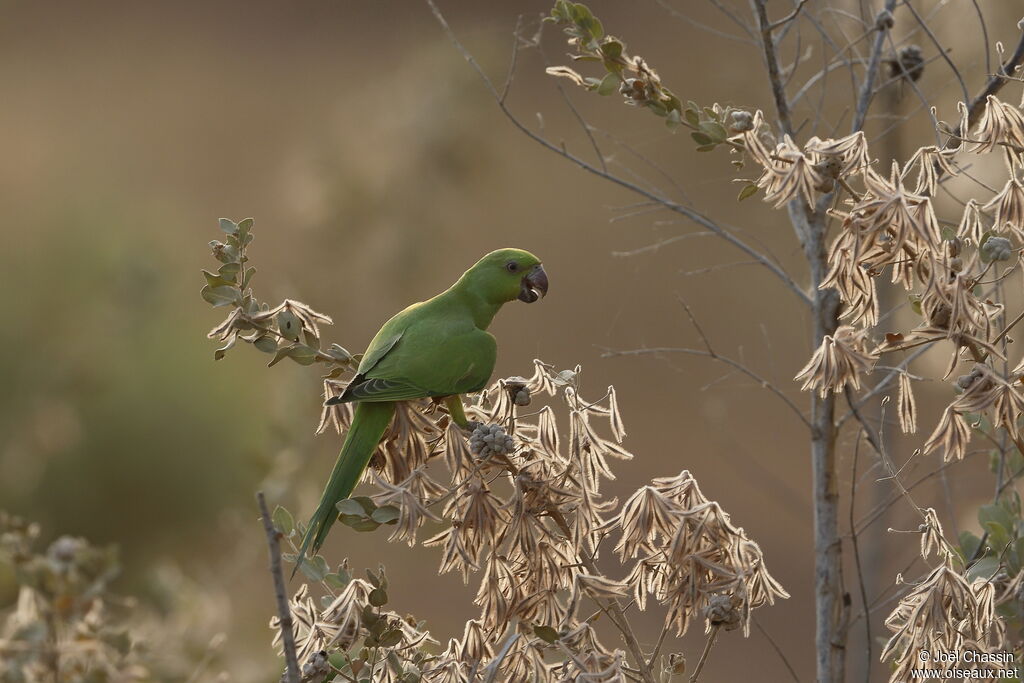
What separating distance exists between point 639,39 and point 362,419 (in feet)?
23.3

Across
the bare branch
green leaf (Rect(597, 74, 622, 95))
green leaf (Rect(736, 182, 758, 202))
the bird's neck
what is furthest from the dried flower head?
the bird's neck

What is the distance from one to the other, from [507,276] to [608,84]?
532mm

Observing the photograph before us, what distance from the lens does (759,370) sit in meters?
5.66

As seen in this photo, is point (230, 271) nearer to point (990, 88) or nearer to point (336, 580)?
point (336, 580)

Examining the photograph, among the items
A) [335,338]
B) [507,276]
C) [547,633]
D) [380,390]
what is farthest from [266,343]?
[335,338]

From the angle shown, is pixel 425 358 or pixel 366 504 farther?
pixel 425 358

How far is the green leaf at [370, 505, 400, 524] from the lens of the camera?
3.28 feet

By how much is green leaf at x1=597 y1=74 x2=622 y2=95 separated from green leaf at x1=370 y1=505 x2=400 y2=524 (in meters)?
0.53

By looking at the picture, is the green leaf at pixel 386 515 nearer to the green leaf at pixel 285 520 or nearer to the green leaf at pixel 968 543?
the green leaf at pixel 285 520

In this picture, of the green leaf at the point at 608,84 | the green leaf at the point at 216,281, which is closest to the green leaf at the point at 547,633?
the green leaf at the point at 216,281

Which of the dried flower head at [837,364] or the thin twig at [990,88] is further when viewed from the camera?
the thin twig at [990,88]

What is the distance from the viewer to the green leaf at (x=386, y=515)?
100 cm

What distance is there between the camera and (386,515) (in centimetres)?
100

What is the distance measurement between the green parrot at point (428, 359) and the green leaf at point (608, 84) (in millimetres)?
413
